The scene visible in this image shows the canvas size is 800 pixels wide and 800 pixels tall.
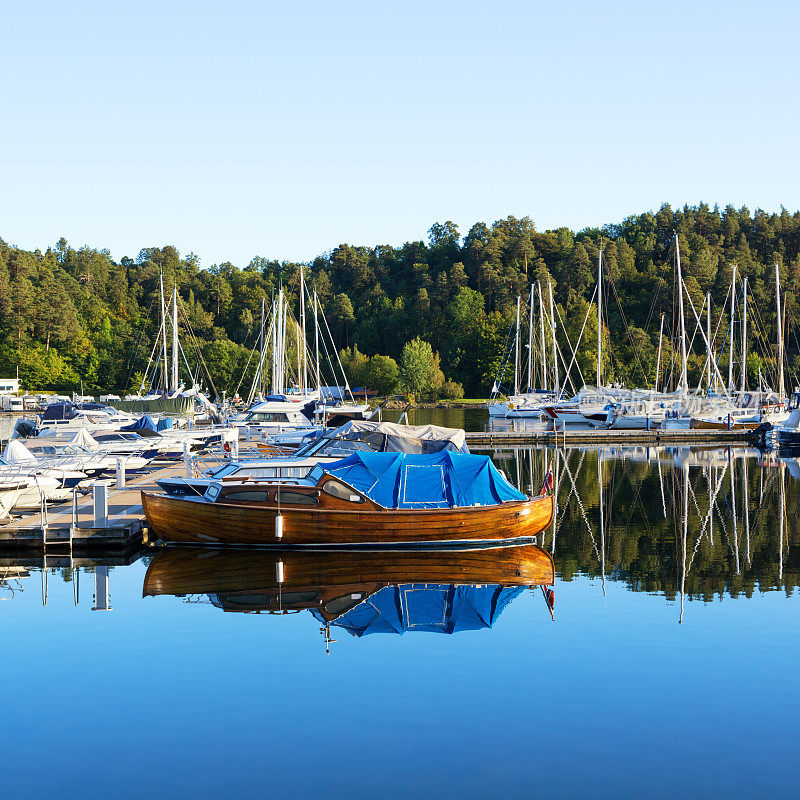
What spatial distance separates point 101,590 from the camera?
2027 centimetres

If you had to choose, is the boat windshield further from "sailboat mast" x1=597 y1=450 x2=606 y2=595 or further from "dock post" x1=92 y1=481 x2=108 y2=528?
"sailboat mast" x1=597 y1=450 x2=606 y2=595

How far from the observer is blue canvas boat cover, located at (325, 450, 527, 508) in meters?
23.7

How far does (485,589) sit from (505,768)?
9.07 metres

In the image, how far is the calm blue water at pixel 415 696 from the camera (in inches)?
431

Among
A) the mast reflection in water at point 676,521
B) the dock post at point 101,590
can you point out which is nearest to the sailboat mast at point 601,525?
the mast reflection in water at point 676,521

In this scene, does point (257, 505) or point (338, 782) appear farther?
point (257, 505)

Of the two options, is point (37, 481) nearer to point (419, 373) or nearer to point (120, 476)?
point (120, 476)

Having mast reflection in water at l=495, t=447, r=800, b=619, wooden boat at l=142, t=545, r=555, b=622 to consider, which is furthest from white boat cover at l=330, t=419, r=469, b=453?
wooden boat at l=142, t=545, r=555, b=622

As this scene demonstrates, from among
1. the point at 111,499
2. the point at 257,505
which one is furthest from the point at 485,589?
the point at 111,499

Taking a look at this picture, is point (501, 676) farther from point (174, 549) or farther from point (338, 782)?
point (174, 549)

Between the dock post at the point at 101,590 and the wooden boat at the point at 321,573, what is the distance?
34.9 inches

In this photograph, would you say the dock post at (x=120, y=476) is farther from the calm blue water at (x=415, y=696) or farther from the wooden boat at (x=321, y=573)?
the calm blue water at (x=415, y=696)

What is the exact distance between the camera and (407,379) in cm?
12650

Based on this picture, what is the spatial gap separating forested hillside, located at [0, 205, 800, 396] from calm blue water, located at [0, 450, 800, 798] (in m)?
98.9
